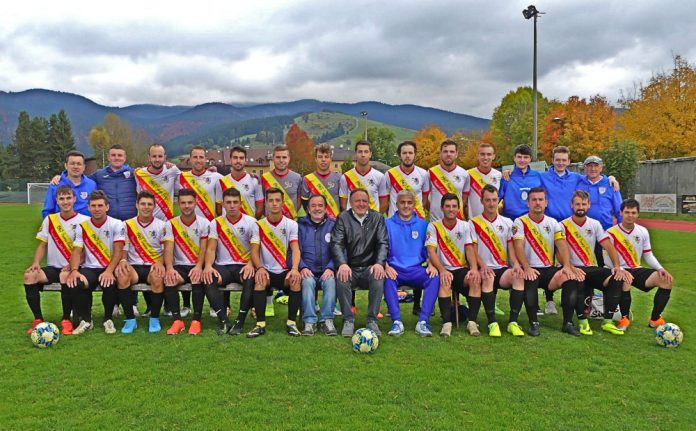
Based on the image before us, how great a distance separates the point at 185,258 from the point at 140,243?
1.69 ft

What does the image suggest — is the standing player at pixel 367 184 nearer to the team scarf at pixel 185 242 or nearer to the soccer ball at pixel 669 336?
the team scarf at pixel 185 242

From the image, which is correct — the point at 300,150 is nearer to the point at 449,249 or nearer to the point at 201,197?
the point at 201,197

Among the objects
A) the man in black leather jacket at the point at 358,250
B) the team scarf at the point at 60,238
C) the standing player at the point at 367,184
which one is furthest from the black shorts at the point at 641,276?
the team scarf at the point at 60,238

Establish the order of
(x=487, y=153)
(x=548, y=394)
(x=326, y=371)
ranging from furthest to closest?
1. (x=487, y=153)
2. (x=326, y=371)
3. (x=548, y=394)

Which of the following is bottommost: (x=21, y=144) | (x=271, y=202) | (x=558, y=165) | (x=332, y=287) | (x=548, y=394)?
(x=548, y=394)

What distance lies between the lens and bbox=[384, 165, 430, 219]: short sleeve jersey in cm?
675

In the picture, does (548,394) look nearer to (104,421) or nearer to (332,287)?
(332,287)

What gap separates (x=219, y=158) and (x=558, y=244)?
11431 cm

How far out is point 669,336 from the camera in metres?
5.17

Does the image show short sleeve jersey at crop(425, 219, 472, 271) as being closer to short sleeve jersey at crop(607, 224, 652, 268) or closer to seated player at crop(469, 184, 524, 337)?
seated player at crop(469, 184, 524, 337)

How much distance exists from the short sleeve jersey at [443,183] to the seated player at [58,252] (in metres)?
4.10

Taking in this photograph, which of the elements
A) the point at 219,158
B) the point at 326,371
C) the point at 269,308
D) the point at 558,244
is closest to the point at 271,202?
the point at 269,308

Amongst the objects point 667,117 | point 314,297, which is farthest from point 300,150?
point 314,297

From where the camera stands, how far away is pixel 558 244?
593 centimetres
